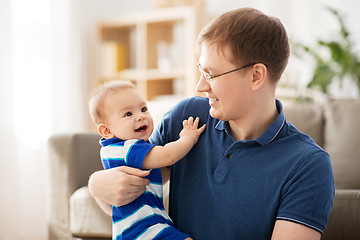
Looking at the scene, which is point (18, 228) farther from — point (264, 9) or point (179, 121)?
point (264, 9)

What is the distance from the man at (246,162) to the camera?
46.0 inches

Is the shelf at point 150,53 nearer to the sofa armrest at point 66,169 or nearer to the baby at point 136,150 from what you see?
the sofa armrest at point 66,169

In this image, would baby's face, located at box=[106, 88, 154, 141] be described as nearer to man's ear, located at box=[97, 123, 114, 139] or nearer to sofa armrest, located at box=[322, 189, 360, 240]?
man's ear, located at box=[97, 123, 114, 139]

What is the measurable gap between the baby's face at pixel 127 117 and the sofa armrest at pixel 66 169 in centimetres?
98

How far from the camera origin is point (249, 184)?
4.05 ft

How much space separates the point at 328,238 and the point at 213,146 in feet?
3.31

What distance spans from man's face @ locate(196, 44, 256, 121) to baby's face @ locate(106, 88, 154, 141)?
0.23 m

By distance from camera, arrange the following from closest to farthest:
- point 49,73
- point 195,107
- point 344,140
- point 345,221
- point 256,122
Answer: point 256,122 < point 195,107 < point 345,221 < point 344,140 < point 49,73

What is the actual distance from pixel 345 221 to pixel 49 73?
2760 mm

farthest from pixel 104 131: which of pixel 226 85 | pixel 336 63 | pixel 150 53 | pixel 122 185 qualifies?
pixel 150 53

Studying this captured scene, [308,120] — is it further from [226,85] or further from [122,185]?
[122,185]

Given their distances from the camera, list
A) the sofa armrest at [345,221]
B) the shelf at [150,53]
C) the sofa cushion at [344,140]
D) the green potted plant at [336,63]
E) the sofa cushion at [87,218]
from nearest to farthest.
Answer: the sofa armrest at [345,221] → the sofa cushion at [87,218] → the sofa cushion at [344,140] → the green potted plant at [336,63] → the shelf at [150,53]

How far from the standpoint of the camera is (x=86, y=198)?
2201mm

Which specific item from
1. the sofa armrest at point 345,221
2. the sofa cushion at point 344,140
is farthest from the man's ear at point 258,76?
the sofa cushion at point 344,140
